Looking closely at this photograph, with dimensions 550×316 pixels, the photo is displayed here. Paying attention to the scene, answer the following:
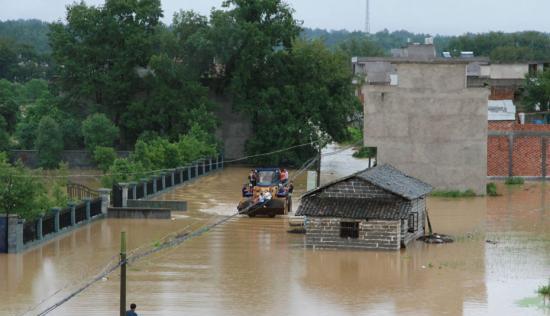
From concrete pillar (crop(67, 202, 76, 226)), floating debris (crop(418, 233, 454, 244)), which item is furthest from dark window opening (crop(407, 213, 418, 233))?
concrete pillar (crop(67, 202, 76, 226))

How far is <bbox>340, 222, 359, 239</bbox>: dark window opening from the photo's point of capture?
4028 centimetres

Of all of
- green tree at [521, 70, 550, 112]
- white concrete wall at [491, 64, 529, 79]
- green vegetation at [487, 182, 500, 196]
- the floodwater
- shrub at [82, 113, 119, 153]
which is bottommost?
the floodwater

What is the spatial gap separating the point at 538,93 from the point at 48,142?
34.8m

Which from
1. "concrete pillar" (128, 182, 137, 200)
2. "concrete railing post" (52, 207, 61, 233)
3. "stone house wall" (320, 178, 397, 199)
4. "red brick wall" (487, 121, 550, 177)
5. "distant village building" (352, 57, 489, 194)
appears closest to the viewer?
"stone house wall" (320, 178, 397, 199)

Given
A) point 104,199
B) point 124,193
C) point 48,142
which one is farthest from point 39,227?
point 48,142

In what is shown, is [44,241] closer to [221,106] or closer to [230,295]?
[230,295]

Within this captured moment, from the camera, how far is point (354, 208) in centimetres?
4000

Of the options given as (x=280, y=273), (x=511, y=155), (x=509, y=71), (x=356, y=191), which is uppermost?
(x=509, y=71)

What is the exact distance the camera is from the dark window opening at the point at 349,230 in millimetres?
40281

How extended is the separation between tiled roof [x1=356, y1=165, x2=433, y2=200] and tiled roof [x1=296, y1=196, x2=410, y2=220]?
541 mm

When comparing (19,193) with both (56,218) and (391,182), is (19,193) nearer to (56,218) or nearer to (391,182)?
(56,218)

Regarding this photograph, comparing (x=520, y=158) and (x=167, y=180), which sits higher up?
(x=520, y=158)

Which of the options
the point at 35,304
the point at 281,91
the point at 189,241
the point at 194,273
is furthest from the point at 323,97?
the point at 35,304

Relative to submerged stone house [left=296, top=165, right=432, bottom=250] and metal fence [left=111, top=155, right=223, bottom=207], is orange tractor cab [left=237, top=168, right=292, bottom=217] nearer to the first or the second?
metal fence [left=111, top=155, right=223, bottom=207]
